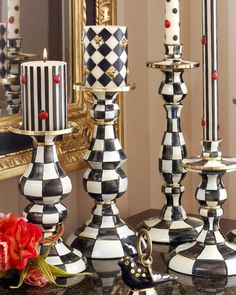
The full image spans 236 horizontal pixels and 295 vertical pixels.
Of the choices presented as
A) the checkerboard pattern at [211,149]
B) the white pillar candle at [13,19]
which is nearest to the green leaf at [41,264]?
the checkerboard pattern at [211,149]

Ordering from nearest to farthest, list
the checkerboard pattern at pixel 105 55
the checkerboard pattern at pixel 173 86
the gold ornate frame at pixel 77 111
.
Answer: the checkerboard pattern at pixel 105 55 < the checkerboard pattern at pixel 173 86 < the gold ornate frame at pixel 77 111

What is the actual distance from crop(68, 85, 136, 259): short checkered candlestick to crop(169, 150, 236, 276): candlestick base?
0.10 meters

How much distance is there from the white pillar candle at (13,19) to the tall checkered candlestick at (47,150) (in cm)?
19

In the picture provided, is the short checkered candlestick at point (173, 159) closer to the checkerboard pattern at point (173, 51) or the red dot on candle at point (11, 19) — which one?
the checkerboard pattern at point (173, 51)

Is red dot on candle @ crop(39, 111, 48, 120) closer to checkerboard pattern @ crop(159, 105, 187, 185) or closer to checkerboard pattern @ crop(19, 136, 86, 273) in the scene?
checkerboard pattern @ crop(19, 136, 86, 273)

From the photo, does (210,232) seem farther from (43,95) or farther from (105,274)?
(43,95)

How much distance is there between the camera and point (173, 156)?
4.50 feet

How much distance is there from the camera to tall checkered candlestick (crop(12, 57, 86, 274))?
1.13m

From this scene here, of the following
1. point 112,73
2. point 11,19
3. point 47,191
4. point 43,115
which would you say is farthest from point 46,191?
point 11,19

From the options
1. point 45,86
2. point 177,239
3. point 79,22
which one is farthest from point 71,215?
point 45,86

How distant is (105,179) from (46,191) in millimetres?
152

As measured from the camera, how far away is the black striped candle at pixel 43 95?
1129 mm

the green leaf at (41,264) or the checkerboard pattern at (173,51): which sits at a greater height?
the checkerboard pattern at (173,51)

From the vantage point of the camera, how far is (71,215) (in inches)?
60.6
